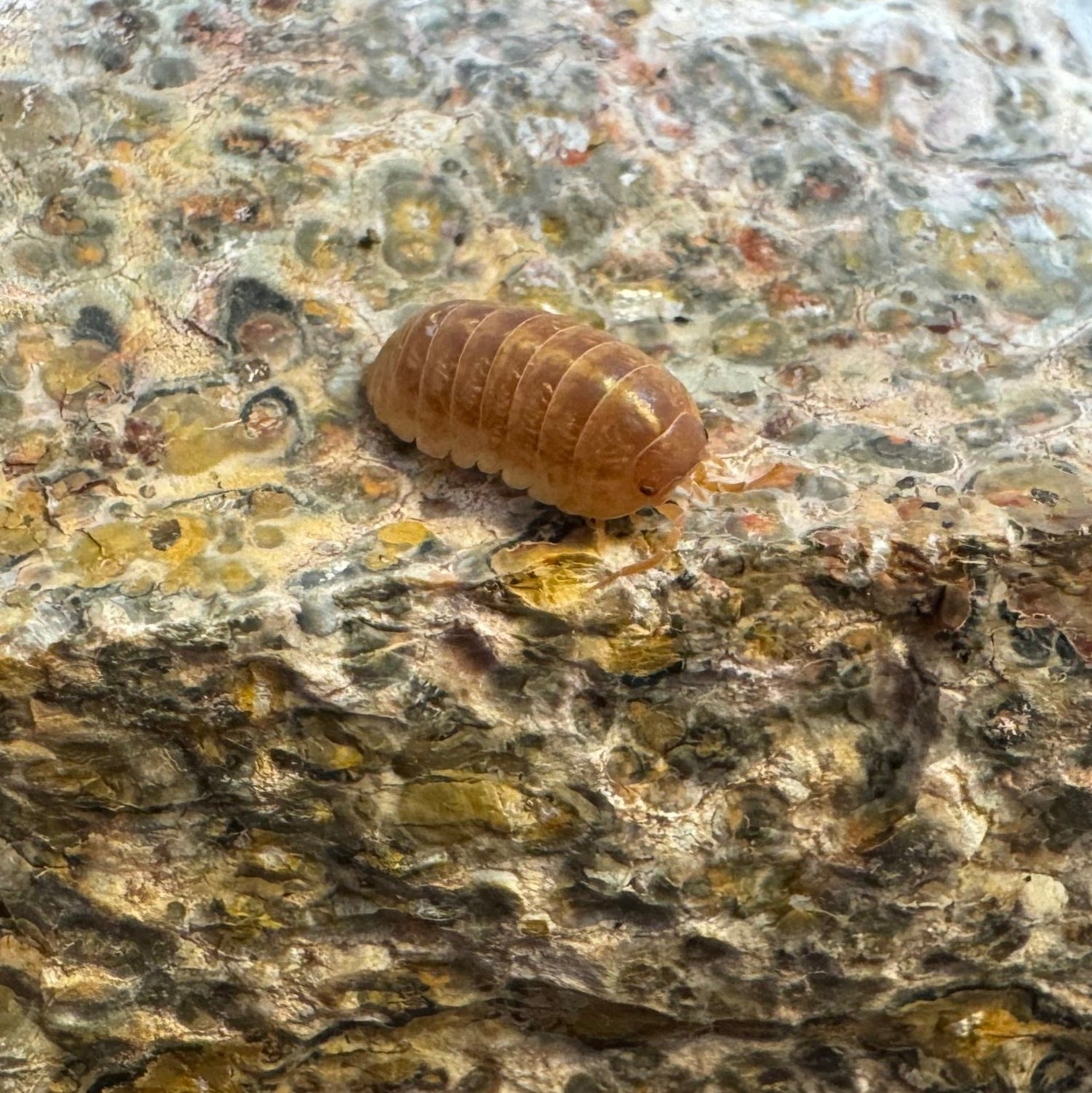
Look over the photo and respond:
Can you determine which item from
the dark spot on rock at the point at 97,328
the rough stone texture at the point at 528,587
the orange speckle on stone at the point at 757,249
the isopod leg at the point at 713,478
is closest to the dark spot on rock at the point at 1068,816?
the rough stone texture at the point at 528,587

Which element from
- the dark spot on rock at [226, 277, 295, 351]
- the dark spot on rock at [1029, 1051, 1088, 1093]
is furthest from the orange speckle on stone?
the dark spot on rock at [1029, 1051, 1088, 1093]

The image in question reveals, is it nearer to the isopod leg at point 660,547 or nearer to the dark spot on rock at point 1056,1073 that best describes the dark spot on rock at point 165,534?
the isopod leg at point 660,547

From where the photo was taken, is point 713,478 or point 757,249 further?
point 757,249

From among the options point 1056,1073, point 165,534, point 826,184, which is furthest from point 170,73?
point 1056,1073

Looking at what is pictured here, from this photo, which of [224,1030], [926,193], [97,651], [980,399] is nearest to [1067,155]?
[926,193]

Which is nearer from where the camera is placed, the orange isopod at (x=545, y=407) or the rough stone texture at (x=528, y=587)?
the rough stone texture at (x=528, y=587)

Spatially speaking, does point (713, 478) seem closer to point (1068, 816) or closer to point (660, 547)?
point (660, 547)

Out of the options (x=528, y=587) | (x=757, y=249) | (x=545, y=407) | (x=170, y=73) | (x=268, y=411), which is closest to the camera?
(x=528, y=587)

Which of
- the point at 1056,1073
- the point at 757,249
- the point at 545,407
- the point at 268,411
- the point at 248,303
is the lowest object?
the point at 1056,1073

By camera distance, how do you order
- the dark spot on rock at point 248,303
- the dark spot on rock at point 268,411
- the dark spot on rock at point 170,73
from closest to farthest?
the dark spot on rock at point 268,411, the dark spot on rock at point 248,303, the dark spot on rock at point 170,73
